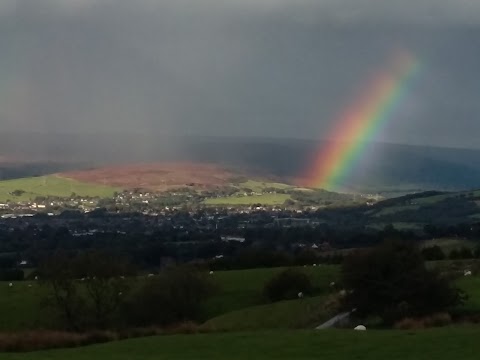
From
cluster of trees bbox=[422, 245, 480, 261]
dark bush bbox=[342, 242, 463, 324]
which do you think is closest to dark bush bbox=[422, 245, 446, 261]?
cluster of trees bbox=[422, 245, 480, 261]

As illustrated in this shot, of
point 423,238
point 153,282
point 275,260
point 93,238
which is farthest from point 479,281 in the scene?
point 93,238

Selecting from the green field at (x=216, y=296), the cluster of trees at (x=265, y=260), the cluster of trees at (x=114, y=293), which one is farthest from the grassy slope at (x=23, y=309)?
the cluster of trees at (x=265, y=260)

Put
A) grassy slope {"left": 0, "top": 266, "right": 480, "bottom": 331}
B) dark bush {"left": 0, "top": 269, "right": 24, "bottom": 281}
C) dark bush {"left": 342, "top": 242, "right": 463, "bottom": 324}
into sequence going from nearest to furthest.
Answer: dark bush {"left": 342, "top": 242, "right": 463, "bottom": 324}, grassy slope {"left": 0, "top": 266, "right": 480, "bottom": 331}, dark bush {"left": 0, "top": 269, "right": 24, "bottom": 281}

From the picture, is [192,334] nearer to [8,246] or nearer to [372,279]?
[372,279]

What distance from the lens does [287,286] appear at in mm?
49969

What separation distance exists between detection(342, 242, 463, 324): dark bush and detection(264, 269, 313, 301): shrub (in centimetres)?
1662

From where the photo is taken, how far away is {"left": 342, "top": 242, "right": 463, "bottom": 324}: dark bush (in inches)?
1140

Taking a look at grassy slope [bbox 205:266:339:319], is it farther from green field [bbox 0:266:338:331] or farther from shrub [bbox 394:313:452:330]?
shrub [bbox 394:313:452:330]

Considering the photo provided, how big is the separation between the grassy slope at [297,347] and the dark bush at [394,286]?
804 centimetres

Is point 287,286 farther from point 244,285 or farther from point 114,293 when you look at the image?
point 114,293

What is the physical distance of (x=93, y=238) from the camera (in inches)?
5615

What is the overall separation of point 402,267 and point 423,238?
84702 mm

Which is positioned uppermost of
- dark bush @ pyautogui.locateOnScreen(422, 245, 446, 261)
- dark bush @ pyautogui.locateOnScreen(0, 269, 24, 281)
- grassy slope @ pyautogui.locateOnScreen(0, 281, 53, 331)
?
dark bush @ pyautogui.locateOnScreen(422, 245, 446, 261)

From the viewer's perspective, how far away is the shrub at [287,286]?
49500 mm
